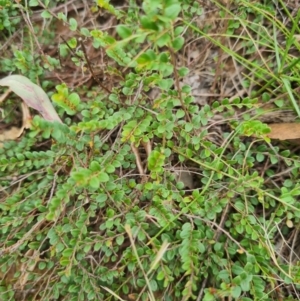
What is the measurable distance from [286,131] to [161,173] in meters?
0.50

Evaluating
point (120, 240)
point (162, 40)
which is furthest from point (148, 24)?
point (120, 240)

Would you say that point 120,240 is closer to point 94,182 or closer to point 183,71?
point 94,182

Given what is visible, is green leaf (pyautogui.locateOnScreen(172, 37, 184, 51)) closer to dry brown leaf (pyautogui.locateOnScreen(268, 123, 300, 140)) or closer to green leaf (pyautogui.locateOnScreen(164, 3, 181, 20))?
green leaf (pyautogui.locateOnScreen(164, 3, 181, 20))

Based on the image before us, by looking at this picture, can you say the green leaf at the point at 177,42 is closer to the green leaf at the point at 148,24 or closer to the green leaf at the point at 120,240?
the green leaf at the point at 148,24

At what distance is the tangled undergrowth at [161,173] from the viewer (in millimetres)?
1407

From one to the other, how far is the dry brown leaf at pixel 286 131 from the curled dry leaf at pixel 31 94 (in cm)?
81

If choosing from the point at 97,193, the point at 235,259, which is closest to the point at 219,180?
the point at 235,259

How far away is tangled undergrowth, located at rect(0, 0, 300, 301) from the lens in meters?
1.41

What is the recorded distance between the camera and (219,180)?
154 centimetres

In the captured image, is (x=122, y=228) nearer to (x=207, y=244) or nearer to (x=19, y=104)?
(x=207, y=244)

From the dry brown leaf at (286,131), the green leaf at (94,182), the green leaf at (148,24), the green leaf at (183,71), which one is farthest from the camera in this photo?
the dry brown leaf at (286,131)

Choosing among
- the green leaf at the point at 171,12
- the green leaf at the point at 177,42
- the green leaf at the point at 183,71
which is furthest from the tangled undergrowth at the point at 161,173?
the green leaf at the point at 171,12

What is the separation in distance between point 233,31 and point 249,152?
489 mm

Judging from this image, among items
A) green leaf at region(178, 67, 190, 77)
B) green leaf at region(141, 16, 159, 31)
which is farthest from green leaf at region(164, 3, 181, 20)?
green leaf at region(178, 67, 190, 77)
